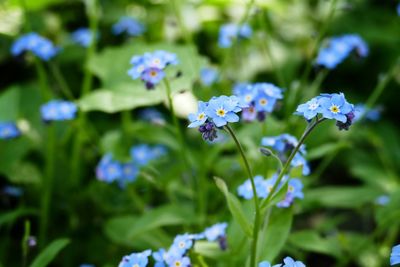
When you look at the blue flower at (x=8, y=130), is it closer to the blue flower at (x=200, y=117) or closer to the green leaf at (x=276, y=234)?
the green leaf at (x=276, y=234)

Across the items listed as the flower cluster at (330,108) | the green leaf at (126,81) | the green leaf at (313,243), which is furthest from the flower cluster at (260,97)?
the green leaf at (313,243)

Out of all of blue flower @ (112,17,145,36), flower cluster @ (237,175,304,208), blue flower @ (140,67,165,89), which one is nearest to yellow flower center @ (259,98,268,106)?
flower cluster @ (237,175,304,208)

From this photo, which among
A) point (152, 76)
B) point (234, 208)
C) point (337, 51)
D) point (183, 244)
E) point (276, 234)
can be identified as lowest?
point (276, 234)

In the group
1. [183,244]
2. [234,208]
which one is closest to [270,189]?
[234,208]

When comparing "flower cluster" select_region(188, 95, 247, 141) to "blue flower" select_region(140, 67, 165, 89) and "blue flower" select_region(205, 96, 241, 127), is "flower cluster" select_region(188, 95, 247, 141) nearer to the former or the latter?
"blue flower" select_region(205, 96, 241, 127)

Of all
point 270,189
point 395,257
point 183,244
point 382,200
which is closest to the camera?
point 395,257

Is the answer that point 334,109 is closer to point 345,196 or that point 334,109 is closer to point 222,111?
point 222,111

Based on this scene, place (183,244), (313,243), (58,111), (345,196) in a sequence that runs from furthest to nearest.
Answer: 1. (345,196)
2. (58,111)
3. (313,243)
4. (183,244)
